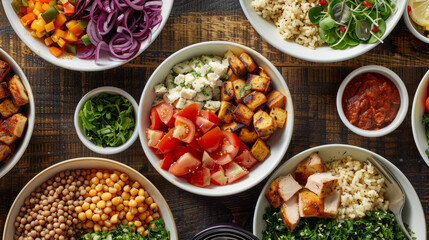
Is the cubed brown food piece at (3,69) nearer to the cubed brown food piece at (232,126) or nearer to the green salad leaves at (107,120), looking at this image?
the green salad leaves at (107,120)

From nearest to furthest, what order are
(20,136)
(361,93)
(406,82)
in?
(20,136), (361,93), (406,82)

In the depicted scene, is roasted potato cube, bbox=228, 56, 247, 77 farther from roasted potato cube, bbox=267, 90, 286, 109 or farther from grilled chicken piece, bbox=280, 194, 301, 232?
grilled chicken piece, bbox=280, 194, 301, 232

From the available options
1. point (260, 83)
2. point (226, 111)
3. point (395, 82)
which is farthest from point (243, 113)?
point (395, 82)

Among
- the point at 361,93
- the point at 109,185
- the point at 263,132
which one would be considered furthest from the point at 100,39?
the point at 361,93

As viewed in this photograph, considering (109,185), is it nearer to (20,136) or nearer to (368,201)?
(20,136)

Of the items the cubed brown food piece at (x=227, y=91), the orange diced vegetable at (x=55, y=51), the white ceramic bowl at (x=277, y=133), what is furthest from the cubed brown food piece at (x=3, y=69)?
the cubed brown food piece at (x=227, y=91)

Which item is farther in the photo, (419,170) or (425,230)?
(419,170)

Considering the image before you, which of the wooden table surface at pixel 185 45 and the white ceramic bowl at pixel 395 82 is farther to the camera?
the wooden table surface at pixel 185 45
